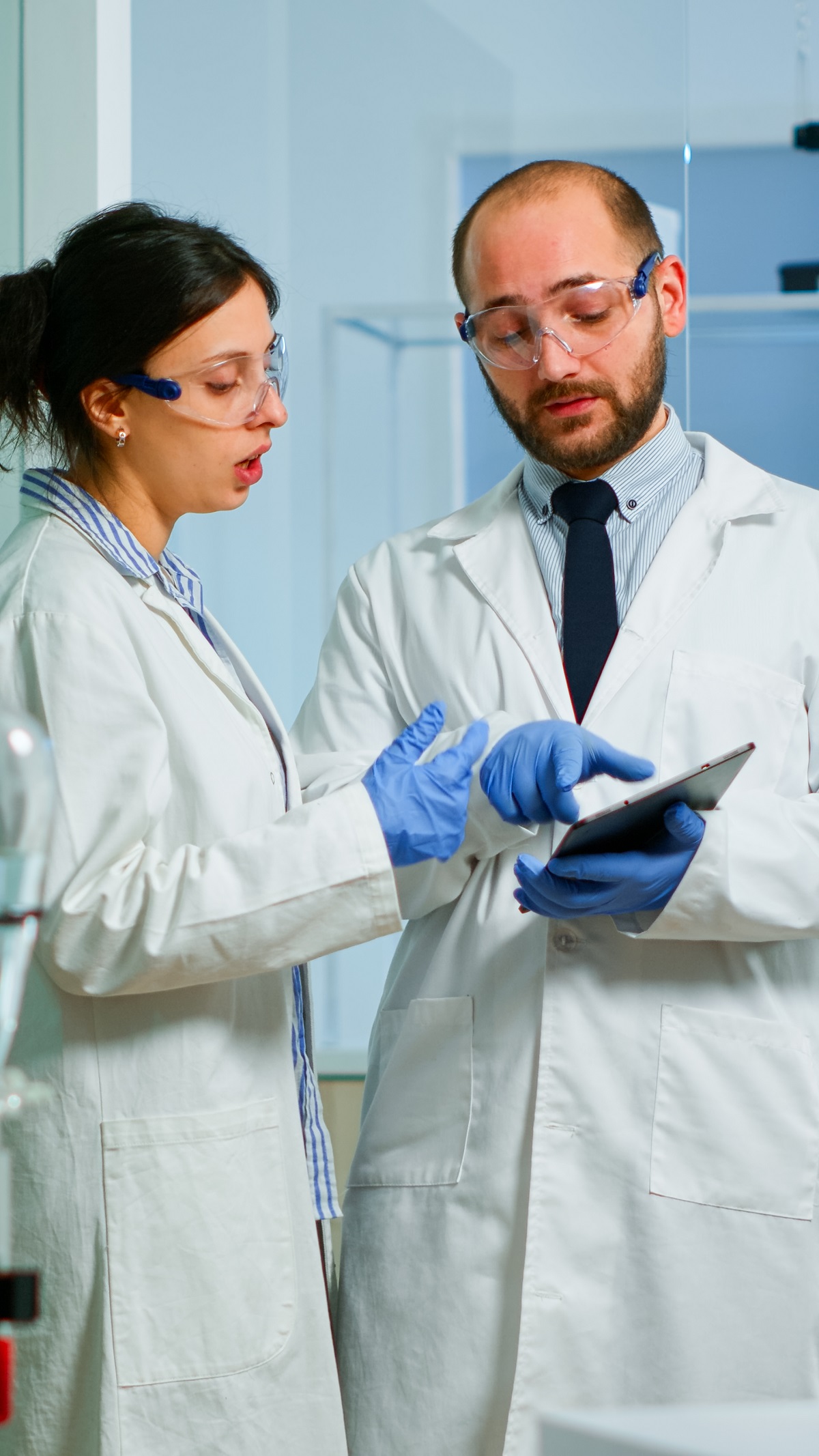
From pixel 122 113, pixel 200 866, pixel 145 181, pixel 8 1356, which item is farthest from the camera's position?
pixel 145 181

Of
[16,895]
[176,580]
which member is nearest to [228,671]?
[176,580]

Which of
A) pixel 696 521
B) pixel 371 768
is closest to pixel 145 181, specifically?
pixel 696 521

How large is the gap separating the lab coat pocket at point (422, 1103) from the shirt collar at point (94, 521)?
0.54m

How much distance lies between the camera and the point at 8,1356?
70cm

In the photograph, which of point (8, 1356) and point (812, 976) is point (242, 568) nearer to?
point (812, 976)

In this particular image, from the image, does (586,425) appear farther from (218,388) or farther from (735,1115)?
(735,1115)

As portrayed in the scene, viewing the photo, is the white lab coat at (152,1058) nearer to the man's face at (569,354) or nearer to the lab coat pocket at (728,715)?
the lab coat pocket at (728,715)

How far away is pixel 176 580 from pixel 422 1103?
2.02ft

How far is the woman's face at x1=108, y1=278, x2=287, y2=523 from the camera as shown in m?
1.39

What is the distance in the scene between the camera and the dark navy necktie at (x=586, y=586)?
1.60m

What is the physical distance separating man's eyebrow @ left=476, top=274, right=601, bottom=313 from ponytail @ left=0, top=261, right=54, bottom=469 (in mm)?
512

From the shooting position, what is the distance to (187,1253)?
1.23 metres

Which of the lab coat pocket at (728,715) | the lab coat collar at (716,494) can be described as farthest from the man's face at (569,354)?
the lab coat pocket at (728,715)

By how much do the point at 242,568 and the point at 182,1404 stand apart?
1.61m
